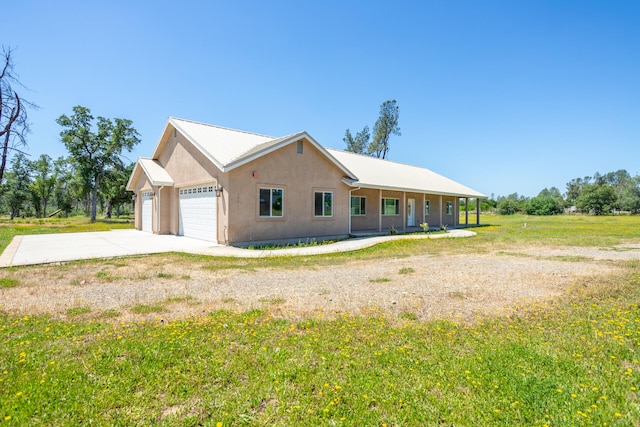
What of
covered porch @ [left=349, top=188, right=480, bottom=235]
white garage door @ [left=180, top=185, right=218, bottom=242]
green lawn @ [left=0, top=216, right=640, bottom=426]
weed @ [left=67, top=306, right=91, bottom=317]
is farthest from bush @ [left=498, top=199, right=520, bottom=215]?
weed @ [left=67, top=306, right=91, bottom=317]

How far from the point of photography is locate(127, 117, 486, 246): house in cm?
1276

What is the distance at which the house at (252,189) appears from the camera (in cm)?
1276

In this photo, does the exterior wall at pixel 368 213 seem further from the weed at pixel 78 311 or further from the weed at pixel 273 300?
the weed at pixel 78 311

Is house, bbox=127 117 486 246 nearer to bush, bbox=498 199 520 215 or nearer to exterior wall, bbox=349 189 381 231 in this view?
exterior wall, bbox=349 189 381 231

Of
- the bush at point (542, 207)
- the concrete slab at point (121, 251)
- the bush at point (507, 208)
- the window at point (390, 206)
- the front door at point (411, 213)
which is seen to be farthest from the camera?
the bush at point (507, 208)

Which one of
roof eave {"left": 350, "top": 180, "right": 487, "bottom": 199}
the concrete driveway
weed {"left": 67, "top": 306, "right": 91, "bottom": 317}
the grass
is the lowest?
weed {"left": 67, "top": 306, "right": 91, "bottom": 317}

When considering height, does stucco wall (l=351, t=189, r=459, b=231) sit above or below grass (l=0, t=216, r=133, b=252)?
above

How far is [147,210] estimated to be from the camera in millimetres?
19203

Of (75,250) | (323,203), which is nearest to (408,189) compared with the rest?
(323,203)

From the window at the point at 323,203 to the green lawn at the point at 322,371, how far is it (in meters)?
10.9

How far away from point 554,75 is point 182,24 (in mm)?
19904

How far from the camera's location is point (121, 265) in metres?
8.85

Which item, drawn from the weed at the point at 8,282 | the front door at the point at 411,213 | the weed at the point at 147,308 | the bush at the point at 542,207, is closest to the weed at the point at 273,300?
the weed at the point at 147,308

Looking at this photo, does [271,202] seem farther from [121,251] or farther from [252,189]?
[121,251]
